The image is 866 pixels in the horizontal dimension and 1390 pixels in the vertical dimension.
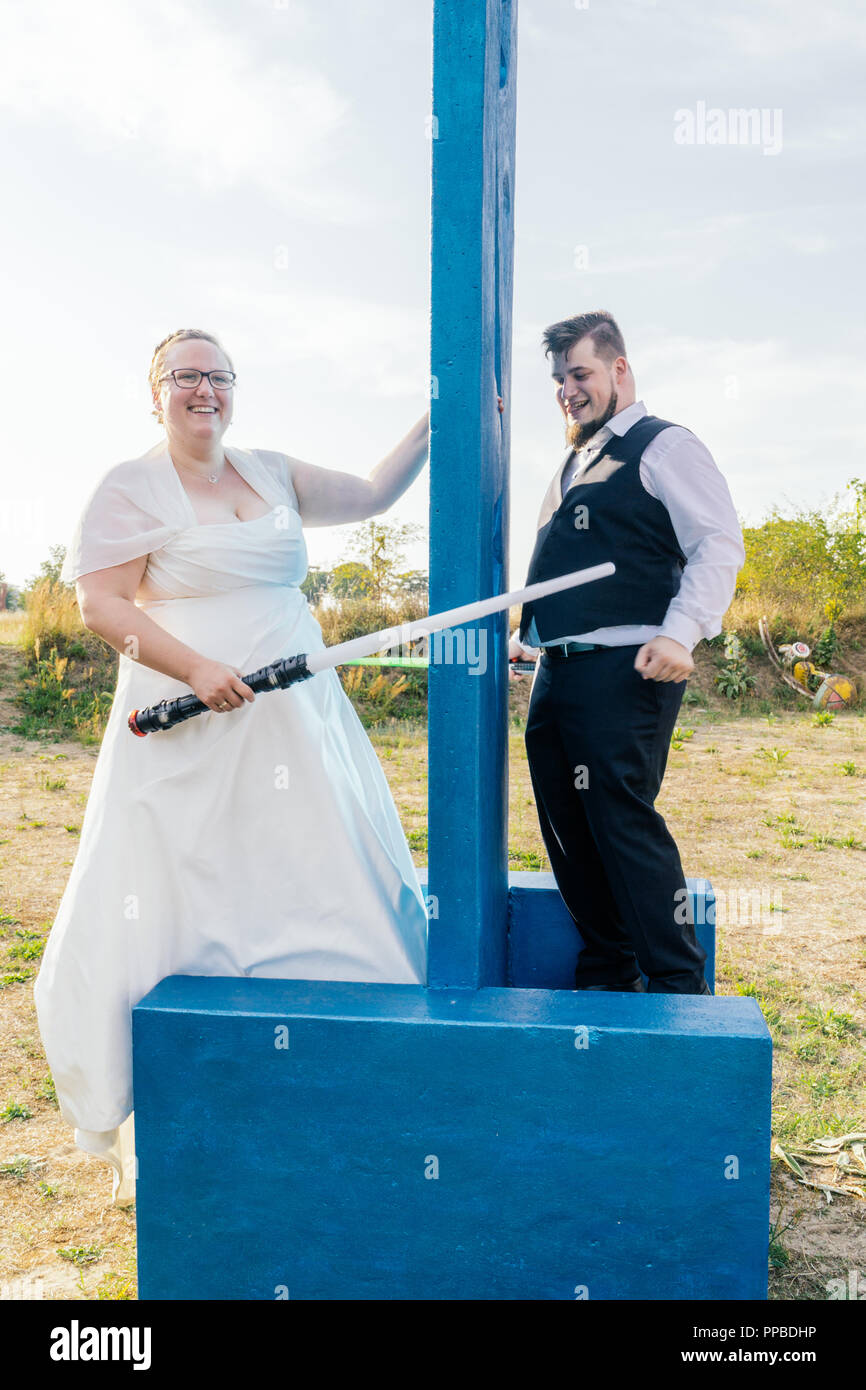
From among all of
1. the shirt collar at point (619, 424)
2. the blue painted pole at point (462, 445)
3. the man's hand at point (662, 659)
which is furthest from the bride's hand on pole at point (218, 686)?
the shirt collar at point (619, 424)

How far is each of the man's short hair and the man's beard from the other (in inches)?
3.9

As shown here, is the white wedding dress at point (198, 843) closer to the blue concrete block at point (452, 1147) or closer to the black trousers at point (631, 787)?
the blue concrete block at point (452, 1147)

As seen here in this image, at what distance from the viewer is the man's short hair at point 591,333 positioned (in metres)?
2.46

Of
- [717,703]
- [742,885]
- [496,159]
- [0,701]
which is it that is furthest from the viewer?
[717,703]

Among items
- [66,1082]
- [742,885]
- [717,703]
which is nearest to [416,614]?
[717,703]

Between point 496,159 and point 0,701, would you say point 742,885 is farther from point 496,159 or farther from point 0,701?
point 0,701

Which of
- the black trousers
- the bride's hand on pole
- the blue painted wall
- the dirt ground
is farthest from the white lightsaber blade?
the dirt ground

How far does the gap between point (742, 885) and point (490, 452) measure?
13.2ft

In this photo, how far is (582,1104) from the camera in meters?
1.90

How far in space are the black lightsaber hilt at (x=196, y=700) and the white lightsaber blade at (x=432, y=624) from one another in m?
0.04

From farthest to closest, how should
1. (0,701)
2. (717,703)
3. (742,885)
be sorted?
(717,703)
(0,701)
(742,885)

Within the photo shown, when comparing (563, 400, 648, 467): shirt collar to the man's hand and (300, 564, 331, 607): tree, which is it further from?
(300, 564, 331, 607): tree

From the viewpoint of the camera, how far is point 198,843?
228cm
